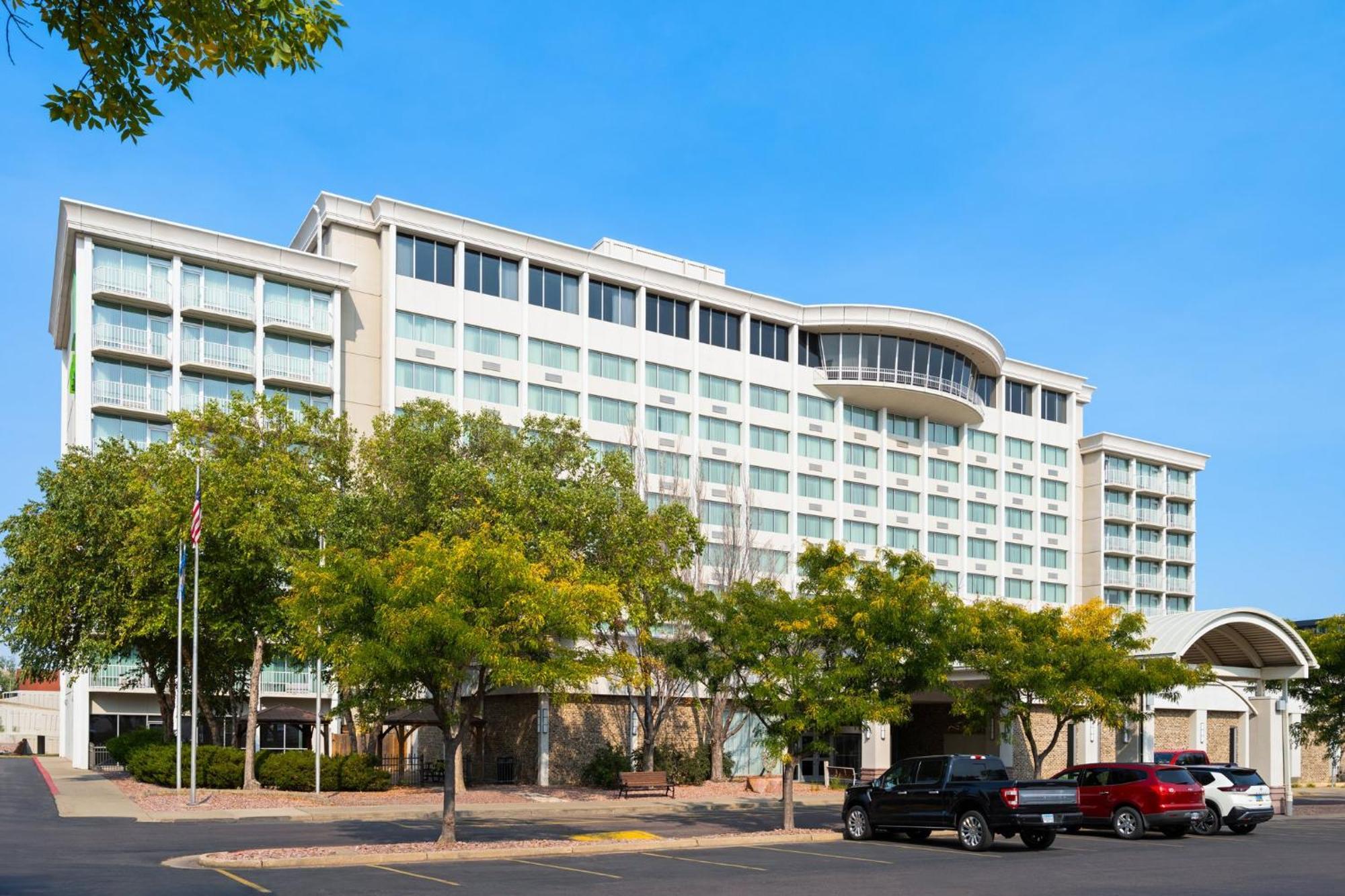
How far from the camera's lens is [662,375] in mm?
67312

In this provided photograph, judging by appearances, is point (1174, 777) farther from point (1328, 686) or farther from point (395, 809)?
point (1328, 686)

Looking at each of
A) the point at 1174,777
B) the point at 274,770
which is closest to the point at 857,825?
the point at 1174,777

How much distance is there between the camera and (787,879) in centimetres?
1945

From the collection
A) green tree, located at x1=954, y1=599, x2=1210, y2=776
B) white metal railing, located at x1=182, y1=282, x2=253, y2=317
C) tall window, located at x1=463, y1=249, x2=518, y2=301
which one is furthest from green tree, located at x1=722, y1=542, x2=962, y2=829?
tall window, located at x1=463, y1=249, x2=518, y2=301

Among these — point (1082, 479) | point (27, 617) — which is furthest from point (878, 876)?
point (1082, 479)

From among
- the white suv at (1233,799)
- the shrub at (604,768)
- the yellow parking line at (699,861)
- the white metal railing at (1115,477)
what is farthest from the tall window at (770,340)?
the yellow parking line at (699,861)

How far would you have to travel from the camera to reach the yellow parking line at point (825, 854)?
2244 centimetres

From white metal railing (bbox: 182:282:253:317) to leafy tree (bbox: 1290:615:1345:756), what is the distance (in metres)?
46.7

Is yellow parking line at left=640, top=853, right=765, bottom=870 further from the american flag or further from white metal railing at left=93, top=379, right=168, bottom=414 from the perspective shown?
white metal railing at left=93, top=379, right=168, bottom=414

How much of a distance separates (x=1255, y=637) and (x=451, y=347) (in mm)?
36947

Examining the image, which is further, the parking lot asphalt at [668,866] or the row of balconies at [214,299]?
the row of balconies at [214,299]

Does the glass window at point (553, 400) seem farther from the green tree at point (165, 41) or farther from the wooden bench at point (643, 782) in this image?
the green tree at point (165, 41)

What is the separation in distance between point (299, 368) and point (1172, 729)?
4331cm

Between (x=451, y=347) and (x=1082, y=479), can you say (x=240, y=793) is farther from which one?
(x=1082, y=479)
